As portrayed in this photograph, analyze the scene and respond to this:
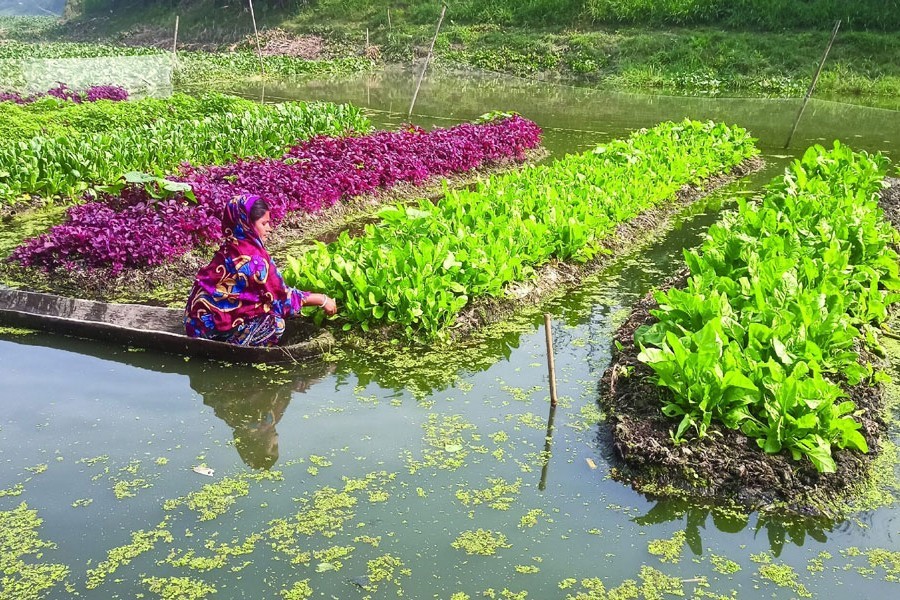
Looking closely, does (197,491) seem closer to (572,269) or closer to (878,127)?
(572,269)

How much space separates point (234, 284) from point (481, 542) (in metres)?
2.67

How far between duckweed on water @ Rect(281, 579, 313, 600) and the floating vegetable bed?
1901 millimetres

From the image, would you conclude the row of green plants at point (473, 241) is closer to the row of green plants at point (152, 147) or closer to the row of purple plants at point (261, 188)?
the row of purple plants at point (261, 188)

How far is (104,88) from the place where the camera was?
18.9m

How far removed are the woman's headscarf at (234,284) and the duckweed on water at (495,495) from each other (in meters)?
2.17

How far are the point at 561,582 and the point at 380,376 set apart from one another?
7.80 ft

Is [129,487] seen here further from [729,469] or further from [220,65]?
[220,65]

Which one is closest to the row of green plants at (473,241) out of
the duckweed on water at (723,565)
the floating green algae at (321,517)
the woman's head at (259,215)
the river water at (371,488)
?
the river water at (371,488)

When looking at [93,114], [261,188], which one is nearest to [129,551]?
[261,188]

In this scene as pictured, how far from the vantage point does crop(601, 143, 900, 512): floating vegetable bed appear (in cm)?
432

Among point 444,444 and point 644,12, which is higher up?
point 644,12

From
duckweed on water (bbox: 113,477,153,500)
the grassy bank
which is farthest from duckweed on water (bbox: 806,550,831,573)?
the grassy bank

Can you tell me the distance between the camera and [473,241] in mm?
6941

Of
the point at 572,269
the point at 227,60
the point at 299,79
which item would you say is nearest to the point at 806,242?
the point at 572,269
